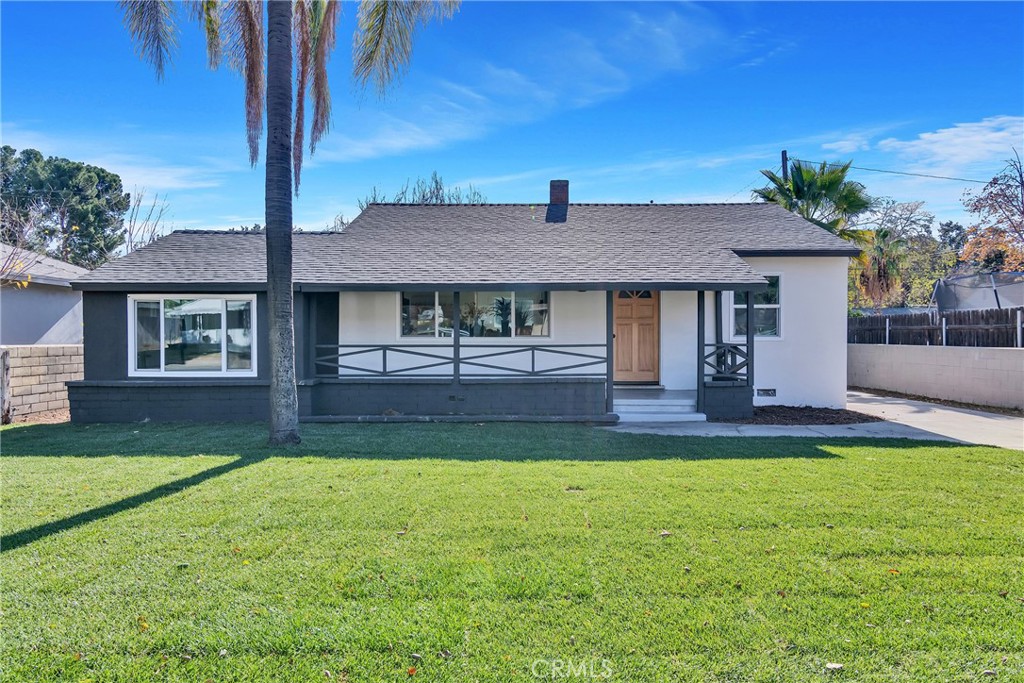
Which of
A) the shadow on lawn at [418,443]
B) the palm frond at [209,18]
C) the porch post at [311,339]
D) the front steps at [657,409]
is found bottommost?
the shadow on lawn at [418,443]

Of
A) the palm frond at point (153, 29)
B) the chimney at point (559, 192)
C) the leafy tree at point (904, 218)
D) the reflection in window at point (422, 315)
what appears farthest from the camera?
the leafy tree at point (904, 218)

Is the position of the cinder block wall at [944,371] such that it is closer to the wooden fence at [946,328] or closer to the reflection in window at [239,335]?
the wooden fence at [946,328]

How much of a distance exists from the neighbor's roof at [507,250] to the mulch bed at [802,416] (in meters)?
2.49

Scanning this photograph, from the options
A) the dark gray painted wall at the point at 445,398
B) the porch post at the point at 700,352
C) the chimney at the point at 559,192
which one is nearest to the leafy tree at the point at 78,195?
the dark gray painted wall at the point at 445,398

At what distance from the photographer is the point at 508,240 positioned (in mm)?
12688

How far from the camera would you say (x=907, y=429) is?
955 cm

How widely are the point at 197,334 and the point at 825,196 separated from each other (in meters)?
15.9

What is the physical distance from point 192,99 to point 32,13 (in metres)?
3.69

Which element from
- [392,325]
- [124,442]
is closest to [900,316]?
[392,325]

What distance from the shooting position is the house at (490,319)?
1048 centimetres

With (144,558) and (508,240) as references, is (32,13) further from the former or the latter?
(144,558)

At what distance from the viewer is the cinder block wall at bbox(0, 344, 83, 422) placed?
1084cm

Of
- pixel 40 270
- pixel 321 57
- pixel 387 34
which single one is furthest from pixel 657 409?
pixel 40 270

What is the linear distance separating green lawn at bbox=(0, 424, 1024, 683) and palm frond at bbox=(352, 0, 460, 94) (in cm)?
578
